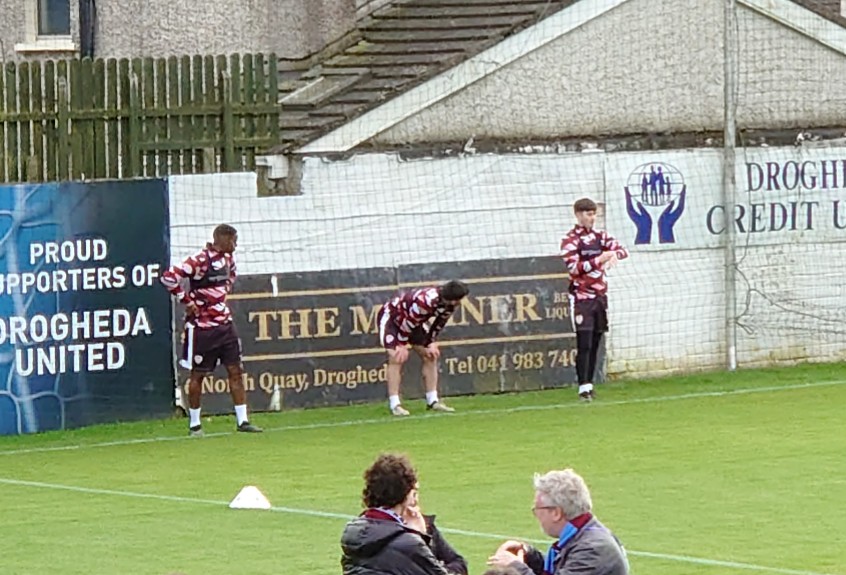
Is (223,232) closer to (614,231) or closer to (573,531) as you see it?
(614,231)

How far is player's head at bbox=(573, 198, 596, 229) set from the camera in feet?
67.1

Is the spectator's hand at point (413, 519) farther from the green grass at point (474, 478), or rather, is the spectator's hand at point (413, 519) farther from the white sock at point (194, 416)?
the white sock at point (194, 416)

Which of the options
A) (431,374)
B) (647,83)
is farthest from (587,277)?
(647,83)


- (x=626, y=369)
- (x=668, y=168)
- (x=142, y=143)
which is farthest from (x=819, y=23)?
(x=142, y=143)

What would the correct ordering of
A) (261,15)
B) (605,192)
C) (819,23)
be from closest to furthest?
(605,192), (819,23), (261,15)

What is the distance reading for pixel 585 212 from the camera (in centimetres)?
2045

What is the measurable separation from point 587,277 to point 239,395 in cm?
370

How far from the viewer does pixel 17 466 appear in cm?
1733

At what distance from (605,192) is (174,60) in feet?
16.0

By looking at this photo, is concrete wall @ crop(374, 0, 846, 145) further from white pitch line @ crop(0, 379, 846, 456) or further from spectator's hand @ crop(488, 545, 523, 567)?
spectator's hand @ crop(488, 545, 523, 567)

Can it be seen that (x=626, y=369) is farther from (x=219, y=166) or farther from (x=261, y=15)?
(x=261, y=15)

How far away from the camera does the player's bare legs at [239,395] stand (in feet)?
62.4

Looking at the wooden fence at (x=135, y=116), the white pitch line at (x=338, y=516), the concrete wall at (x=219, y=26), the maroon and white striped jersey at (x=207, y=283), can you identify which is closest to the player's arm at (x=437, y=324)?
the maroon and white striped jersey at (x=207, y=283)

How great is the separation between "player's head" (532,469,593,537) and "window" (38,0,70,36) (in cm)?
2003
